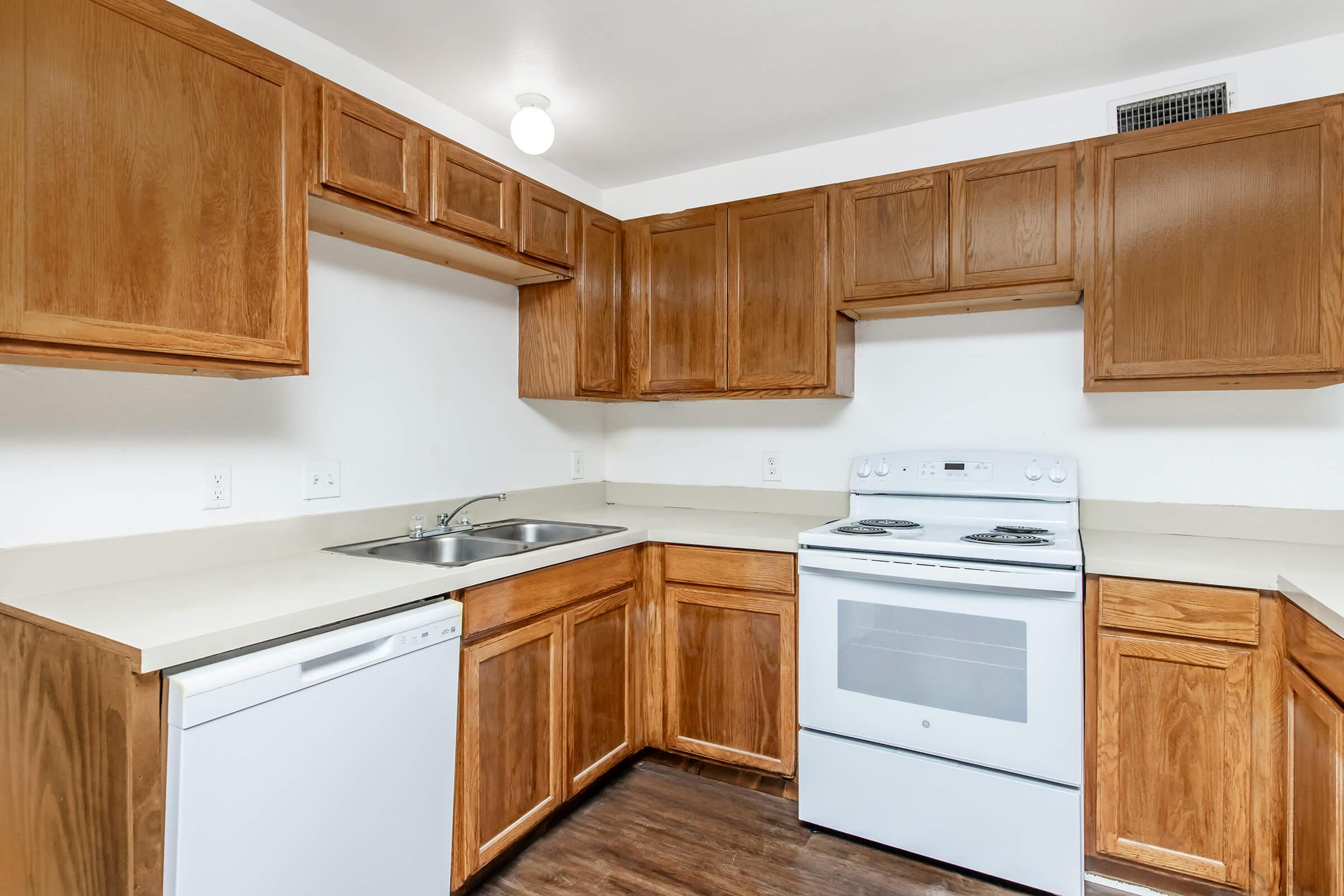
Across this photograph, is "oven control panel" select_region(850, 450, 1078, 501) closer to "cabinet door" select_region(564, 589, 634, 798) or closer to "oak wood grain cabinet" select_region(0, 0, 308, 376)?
"cabinet door" select_region(564, 589, 634, 798)

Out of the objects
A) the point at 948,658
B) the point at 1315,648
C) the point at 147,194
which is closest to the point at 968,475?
the point at 948,658

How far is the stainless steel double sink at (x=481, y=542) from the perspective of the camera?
2035mm

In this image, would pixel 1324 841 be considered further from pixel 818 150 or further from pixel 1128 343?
pixel 818 150

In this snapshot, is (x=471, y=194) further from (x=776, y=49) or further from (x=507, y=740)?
(x=507, y=740)

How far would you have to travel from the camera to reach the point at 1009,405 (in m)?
2.41

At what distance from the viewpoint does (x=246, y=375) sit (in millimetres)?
1727

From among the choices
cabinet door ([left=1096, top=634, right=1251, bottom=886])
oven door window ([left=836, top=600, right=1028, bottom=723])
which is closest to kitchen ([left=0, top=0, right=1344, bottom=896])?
cabinet door ([left=1096, top=634, right=1251, bottom=886])

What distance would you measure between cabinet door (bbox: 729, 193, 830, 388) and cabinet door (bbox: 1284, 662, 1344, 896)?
1476mm

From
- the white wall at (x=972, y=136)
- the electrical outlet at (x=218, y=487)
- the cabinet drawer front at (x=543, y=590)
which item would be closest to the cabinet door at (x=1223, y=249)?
the white wall at (x=972, y=136)

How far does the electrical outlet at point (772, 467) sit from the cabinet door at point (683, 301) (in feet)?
1.39

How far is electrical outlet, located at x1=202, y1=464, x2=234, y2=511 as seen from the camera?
1728mm

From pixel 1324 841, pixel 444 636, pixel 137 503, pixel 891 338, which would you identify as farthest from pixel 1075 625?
pixel 137 503

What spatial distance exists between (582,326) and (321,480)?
1051 mm

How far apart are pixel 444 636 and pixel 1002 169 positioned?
2072 millimetres
